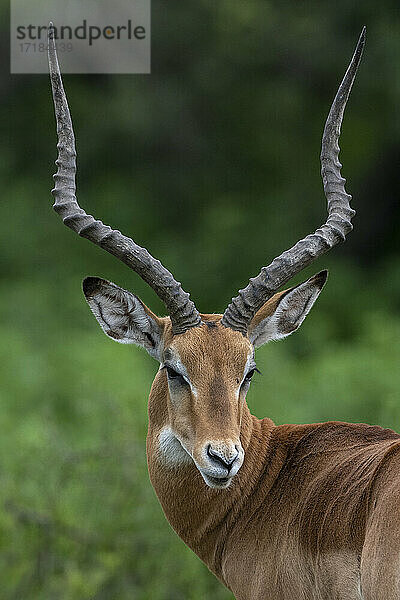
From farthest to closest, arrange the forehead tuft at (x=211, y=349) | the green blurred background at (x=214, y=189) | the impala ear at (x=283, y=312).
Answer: the green blurred background at (x=214, y=189)
the impala ear at (x=283, y=312)
the forehead tuft at (x=211, y=349)

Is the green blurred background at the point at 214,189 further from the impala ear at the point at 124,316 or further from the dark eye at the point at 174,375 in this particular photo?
the dark eye at the point at 174,375

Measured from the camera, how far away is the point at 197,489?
19.2ft

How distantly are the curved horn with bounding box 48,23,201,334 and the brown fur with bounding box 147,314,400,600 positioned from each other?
14cm

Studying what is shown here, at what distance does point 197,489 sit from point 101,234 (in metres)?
1.52

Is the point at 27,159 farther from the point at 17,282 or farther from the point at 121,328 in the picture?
the point at 121,328

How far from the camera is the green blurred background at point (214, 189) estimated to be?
14.6 m

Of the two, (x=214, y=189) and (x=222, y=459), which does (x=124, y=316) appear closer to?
(x=222, y=459)

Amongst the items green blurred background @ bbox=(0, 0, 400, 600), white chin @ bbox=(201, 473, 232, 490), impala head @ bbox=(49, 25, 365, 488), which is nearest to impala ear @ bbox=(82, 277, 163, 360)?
impala head @ bbox=(49, 25, 365, 488)

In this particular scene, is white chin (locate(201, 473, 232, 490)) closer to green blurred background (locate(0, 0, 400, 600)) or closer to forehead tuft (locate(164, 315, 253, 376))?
forehead tuft (locate(164, 315, 253, 376))

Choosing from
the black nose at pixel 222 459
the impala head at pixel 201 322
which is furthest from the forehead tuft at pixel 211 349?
the black nose at pixel 222 459

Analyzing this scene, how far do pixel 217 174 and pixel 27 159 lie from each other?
392 cm

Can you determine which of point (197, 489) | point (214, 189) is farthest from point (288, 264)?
point (214, 189)

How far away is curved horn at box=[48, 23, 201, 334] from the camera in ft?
18.3

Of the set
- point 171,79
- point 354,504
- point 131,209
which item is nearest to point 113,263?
point 131,209
